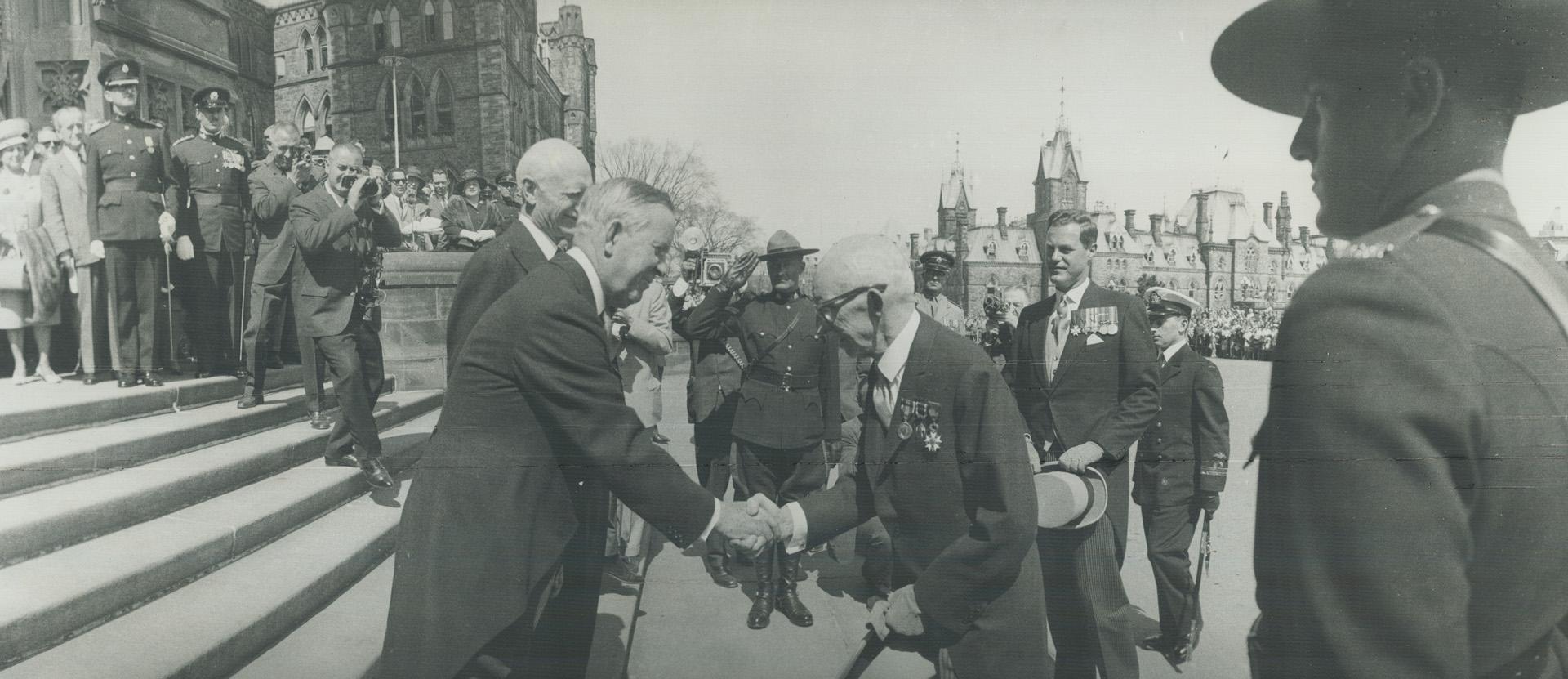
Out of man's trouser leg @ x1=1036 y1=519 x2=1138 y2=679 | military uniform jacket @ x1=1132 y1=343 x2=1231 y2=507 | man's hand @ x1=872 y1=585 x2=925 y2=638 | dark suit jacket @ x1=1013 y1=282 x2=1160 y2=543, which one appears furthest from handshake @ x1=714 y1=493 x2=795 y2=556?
military uniform jacket @ x1=1132 y1=343 x2=1231 y2=507

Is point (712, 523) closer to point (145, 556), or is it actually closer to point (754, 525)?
point (754, 525)

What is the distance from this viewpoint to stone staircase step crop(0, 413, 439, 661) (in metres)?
2.34

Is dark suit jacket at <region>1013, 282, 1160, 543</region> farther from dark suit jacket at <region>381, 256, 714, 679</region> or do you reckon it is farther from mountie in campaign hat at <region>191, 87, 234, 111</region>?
mountie in campaign hat at <region>191, 87, 234, 111</region>

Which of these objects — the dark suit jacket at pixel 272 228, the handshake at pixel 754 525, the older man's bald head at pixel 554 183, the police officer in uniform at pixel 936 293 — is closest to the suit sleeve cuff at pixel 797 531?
the handshake at pixel 754 525

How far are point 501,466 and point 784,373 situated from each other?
8.20 feet

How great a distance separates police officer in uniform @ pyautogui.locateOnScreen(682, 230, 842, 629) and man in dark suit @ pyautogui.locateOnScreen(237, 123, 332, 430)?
2.40m

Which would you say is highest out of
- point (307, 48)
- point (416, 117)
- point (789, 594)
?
point (307, 48)

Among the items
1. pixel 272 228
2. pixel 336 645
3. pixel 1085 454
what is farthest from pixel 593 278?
pixel 272 228

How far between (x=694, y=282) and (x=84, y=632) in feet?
12.8

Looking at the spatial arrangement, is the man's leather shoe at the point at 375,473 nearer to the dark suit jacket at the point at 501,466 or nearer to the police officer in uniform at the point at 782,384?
the police officer in uniform at the point at 782,384

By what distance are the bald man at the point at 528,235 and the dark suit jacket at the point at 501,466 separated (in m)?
0.61

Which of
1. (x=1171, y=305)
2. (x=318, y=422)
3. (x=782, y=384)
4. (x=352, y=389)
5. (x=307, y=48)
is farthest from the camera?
(x=307, y=48)

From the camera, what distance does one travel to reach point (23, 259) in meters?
4.26

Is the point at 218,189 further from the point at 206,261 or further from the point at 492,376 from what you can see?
the point at 492,376
